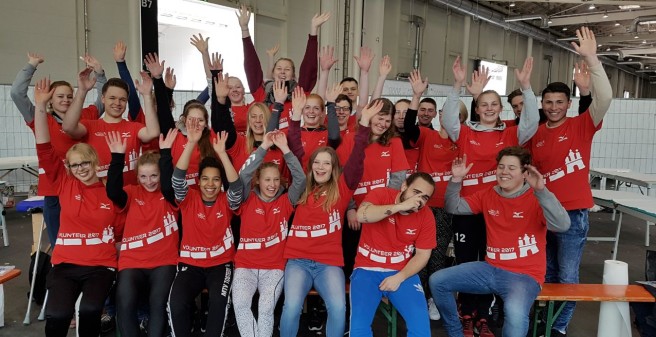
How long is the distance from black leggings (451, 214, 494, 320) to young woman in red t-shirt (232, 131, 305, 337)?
1.05 meters

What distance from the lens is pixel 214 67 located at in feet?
10.8

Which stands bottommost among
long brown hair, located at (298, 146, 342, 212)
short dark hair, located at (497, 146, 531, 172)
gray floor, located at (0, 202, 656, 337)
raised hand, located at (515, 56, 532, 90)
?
gray floor, located at (0, 202, 656, 337)

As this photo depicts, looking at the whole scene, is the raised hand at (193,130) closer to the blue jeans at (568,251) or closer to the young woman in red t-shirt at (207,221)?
the young woman in red t-shirt at (207,221)

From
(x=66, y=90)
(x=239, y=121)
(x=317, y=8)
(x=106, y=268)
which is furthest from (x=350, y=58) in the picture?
(x=106, y=268)

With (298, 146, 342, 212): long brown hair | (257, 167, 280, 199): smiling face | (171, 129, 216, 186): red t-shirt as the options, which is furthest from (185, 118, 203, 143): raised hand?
(298, 146, 342, 212): long brown hair

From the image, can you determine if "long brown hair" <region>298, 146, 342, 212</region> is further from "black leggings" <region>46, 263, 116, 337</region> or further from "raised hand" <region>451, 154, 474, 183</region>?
"black leggings" <region>46, 263, 116, 337</region>

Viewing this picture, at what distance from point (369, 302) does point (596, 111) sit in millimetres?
1718

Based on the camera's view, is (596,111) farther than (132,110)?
No

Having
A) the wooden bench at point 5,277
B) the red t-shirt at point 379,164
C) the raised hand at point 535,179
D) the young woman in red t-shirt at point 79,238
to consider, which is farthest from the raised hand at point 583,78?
the wooden bench at point 5,277

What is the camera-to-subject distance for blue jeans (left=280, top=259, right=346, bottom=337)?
96.0 inches

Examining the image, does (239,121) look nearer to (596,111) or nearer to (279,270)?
(279,270)

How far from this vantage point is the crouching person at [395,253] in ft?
8.00

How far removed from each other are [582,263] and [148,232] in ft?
14.0

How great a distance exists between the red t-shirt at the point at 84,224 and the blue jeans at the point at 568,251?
2.69 metres
